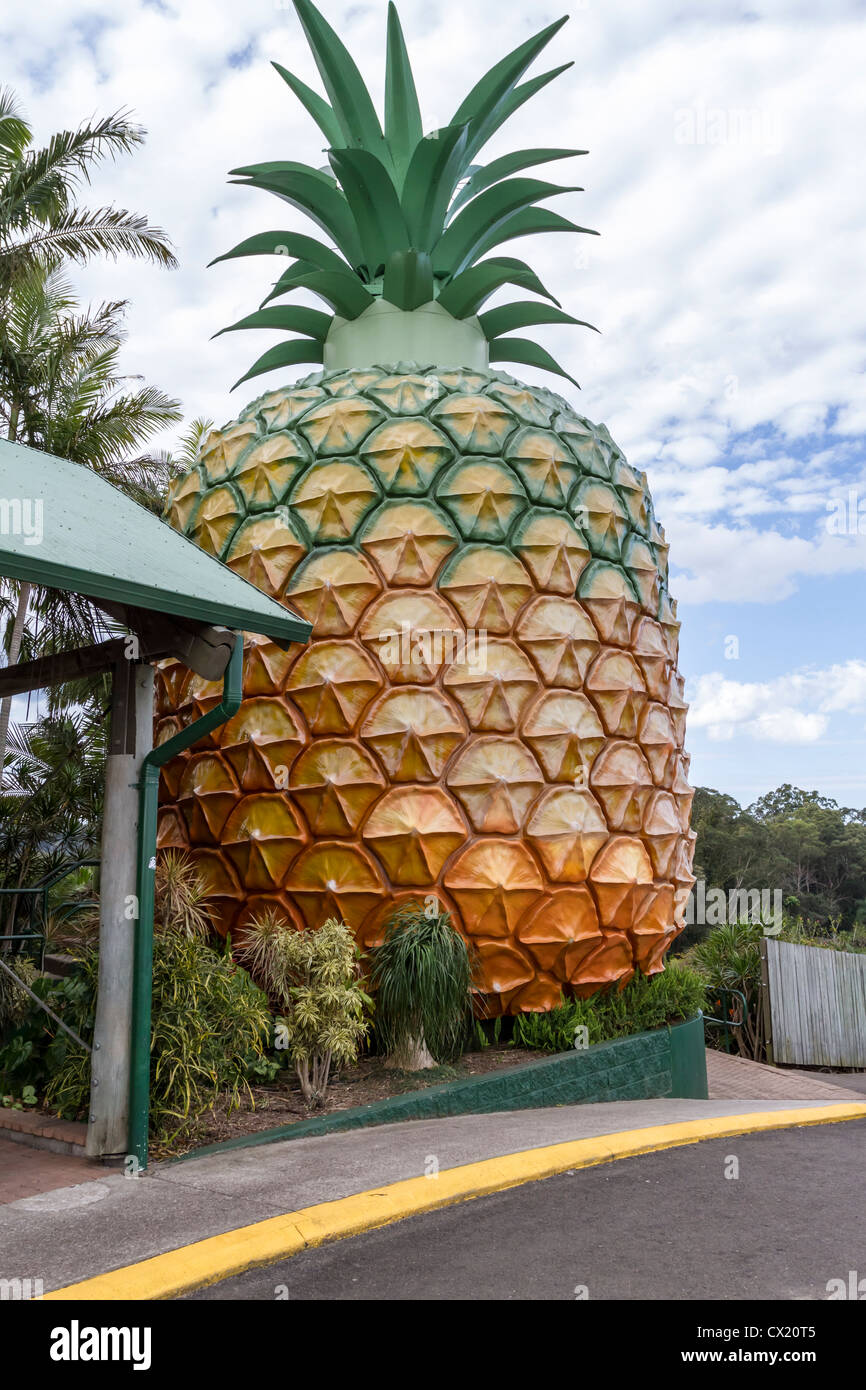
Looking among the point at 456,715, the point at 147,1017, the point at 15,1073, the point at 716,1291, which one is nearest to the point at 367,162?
the point at 456,715

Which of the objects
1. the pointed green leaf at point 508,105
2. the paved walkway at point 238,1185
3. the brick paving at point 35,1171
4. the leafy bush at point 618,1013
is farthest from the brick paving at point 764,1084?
the pointed green leaf at point 508,105

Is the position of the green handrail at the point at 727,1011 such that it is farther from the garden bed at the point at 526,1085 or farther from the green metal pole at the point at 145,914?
the green metal pole at the point at 145,914

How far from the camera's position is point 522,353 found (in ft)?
38.5

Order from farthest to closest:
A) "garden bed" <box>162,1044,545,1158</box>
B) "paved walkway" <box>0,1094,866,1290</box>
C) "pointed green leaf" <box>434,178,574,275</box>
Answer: "pointed green leaf" <box>434,178,574,275</box>, "garden bed" <box>162,1044,545,1158</box>, "paved walkway" <box>0,1094,866,1290</box>

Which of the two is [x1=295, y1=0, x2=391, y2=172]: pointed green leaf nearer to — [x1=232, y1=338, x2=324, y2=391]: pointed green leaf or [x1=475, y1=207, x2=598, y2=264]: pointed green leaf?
[x1=475, y1=207, x2=598, y2=264]: pointed green leaf

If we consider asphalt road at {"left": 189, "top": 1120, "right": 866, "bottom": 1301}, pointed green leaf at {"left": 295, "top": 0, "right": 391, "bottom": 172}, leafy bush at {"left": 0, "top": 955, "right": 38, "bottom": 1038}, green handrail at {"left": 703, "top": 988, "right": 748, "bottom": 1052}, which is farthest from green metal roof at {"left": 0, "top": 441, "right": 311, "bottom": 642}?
green handrail at {"left": 703, "top": 988, "right": 748, "bottom": 1052}

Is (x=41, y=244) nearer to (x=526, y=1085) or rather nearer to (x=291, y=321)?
(x=291, y=321)

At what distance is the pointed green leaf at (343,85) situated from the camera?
33.2ft

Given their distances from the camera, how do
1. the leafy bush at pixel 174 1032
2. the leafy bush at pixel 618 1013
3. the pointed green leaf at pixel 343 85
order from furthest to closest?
the pointed green leaf at pixel 343 85, the leafy bush at pixel 618 1013, the leafy bush at pixel 174 1032

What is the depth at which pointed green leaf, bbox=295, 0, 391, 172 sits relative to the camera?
33.2 ft

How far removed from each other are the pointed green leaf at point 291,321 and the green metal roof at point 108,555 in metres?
4.04

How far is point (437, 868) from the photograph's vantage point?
8594 millimetres

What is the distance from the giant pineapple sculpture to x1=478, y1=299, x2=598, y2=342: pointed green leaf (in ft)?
1.95
